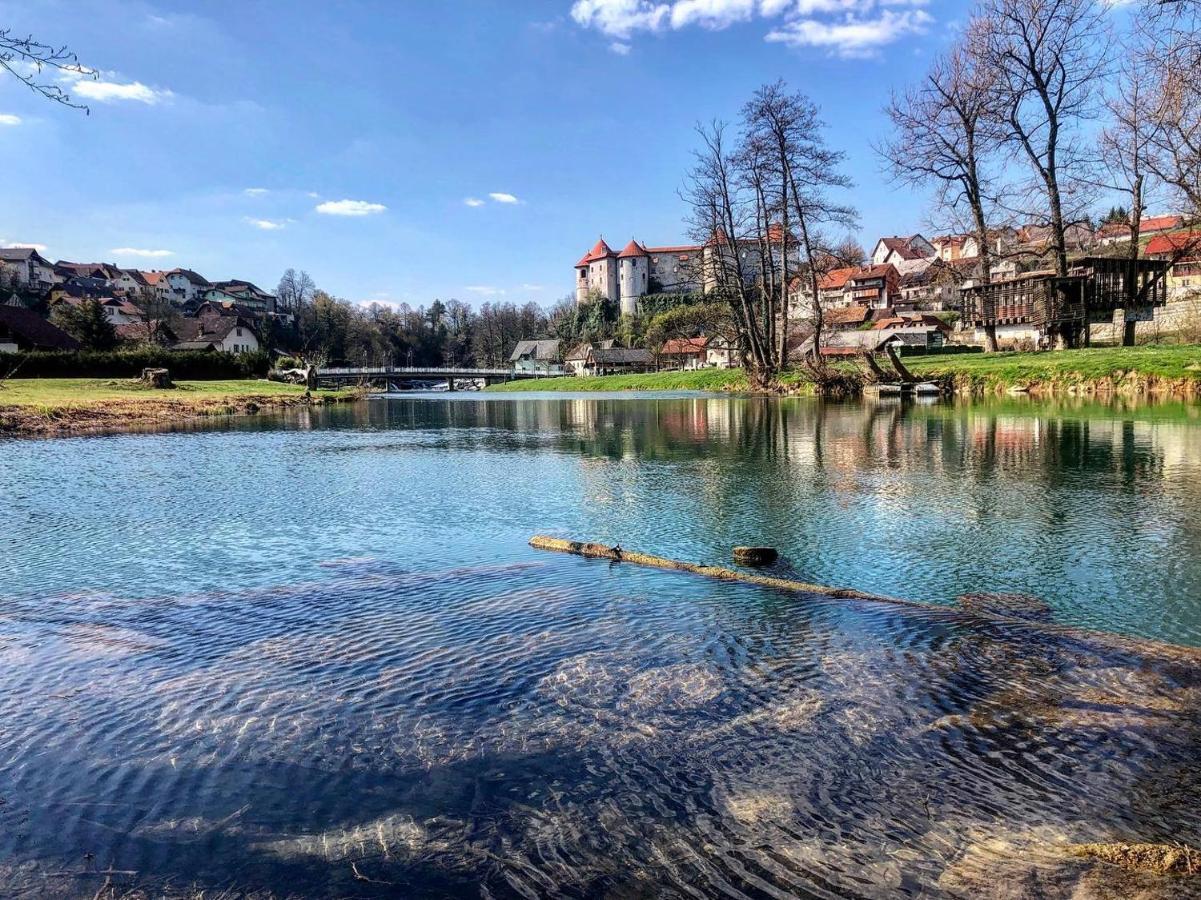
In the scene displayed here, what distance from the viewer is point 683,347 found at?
133 m

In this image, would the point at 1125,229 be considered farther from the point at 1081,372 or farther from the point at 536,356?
the point at 536,356

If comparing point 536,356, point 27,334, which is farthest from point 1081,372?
point 536,356

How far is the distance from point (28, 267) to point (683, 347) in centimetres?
12498

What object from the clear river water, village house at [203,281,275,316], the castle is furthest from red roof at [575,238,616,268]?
the clear river water

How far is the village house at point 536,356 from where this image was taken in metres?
156

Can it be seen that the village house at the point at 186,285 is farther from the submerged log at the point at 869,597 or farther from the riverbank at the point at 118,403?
the submerged log at the point at 869,597

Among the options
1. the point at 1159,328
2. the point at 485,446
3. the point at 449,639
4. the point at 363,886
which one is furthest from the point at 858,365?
the point at 363,886

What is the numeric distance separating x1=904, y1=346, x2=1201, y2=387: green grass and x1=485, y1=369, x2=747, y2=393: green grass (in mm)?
17871

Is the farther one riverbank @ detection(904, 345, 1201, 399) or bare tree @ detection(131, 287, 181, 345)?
bare tree @ detection(131, 287, 181, 345)

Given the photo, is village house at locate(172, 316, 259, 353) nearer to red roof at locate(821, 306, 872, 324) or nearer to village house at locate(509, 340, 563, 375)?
village house at locate(509, 340, 563, 375)

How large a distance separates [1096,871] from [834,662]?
2.89 m

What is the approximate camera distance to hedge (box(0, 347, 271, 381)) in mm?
54750

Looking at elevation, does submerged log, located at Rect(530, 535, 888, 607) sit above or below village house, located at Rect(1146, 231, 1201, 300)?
below

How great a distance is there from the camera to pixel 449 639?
725cm
